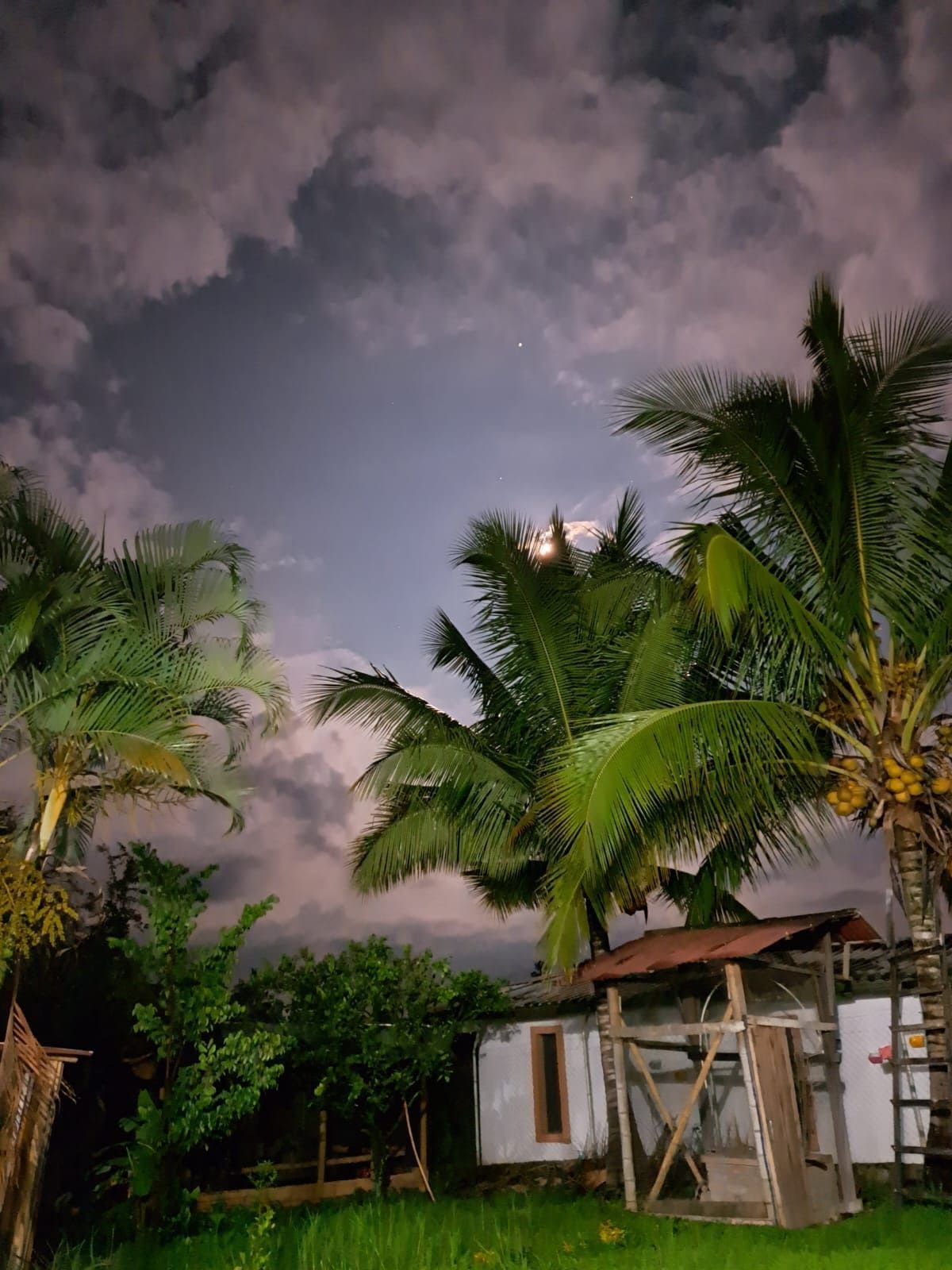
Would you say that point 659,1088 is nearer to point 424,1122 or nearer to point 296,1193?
point 424,1122

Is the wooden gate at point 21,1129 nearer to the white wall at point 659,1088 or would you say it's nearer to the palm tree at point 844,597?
the palm tree at point 844,597

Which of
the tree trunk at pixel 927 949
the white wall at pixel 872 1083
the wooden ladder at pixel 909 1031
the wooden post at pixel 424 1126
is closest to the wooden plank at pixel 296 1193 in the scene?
the wooden post at pixel 424 1126

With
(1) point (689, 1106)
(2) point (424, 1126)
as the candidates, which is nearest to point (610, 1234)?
(1) point (689, 1106)

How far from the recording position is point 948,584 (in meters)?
10.8

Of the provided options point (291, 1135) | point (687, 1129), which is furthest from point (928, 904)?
point (291, 1135)

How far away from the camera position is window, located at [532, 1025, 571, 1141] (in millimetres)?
15672

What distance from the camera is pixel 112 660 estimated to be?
9727mm

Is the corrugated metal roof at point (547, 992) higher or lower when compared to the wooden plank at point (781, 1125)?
higher

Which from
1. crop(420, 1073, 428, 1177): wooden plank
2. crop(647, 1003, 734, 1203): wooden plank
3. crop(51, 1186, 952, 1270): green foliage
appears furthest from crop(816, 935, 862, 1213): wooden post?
crop(420, 1073, 428, 1177): wooden plank

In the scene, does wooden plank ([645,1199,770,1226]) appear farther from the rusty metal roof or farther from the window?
the window

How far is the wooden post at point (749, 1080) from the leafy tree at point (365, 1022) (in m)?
4.96

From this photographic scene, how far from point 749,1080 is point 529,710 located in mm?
5217

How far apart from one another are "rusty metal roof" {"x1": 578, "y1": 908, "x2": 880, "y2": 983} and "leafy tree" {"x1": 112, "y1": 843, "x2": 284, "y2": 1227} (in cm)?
395

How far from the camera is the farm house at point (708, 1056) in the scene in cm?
1107
